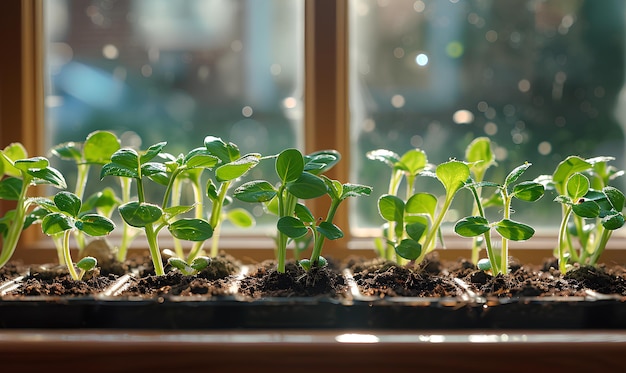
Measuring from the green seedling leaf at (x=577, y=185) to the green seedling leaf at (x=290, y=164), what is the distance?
0.42 meters

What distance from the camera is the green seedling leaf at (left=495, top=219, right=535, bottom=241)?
77 cm

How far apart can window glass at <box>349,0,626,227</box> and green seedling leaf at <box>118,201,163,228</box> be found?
0.49 m

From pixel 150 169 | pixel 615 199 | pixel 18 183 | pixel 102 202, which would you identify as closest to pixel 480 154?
pixel 615 199

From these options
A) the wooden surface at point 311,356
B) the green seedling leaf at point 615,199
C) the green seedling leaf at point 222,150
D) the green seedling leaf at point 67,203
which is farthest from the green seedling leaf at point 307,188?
the green seedling leaf at point 615,199

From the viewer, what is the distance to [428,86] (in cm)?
113

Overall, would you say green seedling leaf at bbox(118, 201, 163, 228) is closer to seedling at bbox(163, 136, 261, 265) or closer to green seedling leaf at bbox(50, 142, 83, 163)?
seedling at bbox(163, 136, 261, 265)

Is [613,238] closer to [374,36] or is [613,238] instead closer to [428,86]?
[428,86]

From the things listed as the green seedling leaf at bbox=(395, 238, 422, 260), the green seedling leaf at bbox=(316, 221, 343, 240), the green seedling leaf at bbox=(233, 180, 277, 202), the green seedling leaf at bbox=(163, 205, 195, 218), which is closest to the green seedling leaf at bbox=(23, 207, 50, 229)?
the green seedling leaf at bbox=(163, 205, 195, 218)

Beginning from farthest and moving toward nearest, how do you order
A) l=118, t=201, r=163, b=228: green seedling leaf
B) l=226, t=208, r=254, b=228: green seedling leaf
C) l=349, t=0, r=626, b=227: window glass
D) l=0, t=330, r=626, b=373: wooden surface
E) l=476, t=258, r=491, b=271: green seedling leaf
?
l=349, t=0, r=626, b=227: window glass, l=226, t=208, r=254, b=228: green seedling leaf, l=476, t=258, r=491, b=271: green seedling leaf, l=118, t=201, r=163, b=228: green seedling leaf, l=0, t=330, r=626, b=373: wooden surface

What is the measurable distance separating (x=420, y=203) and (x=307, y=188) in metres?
0.21

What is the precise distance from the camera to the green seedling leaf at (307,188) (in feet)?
2.50

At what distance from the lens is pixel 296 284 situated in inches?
30.9

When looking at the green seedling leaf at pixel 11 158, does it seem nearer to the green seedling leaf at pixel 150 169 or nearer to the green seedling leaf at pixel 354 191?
the green seedling leaf at pixel 150 169

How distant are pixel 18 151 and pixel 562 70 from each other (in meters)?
1.06
